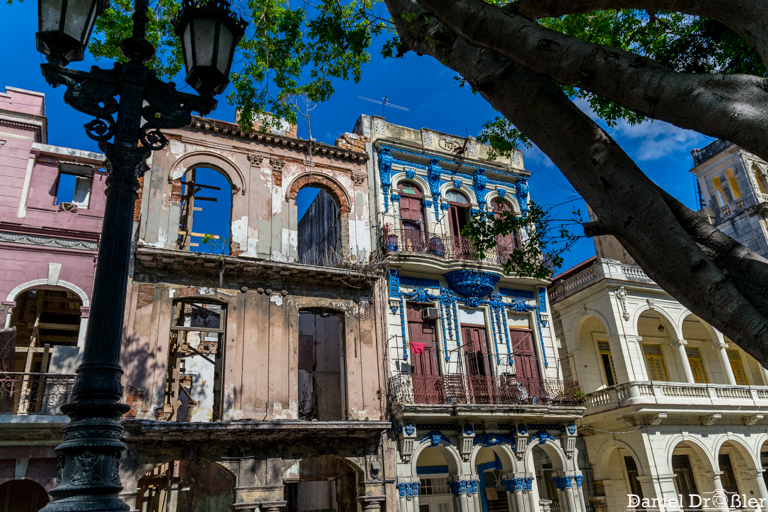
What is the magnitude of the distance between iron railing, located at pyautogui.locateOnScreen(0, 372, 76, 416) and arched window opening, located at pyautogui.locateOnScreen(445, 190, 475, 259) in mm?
10588

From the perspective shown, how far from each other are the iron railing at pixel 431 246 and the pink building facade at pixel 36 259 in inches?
291

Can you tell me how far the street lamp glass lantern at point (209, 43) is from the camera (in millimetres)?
4938

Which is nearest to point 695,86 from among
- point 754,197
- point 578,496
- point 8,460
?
point 8,460

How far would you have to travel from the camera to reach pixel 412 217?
57.5 ft

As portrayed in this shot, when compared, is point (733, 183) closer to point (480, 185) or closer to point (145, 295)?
point (480, 185)

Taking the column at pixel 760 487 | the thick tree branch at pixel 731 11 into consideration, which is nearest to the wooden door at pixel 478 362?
the column at pixel 760 487

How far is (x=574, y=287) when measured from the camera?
2025 cm

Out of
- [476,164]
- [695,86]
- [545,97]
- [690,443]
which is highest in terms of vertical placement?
[476,164]

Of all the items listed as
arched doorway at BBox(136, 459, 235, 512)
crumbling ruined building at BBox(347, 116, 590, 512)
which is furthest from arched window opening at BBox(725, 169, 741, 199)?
arched doorway at BBox(136, 459, 235, 512)

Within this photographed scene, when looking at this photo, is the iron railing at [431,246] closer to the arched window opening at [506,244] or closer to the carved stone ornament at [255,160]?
the arched window opening at [506,244]

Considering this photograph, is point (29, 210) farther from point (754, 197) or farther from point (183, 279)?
point (754, 197)

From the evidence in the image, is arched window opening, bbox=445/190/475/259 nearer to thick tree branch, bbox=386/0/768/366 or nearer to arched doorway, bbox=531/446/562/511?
arched doorway, bbox=531/446/562/511

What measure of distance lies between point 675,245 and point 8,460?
12667 mm

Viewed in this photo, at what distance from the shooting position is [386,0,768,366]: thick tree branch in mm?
3771
